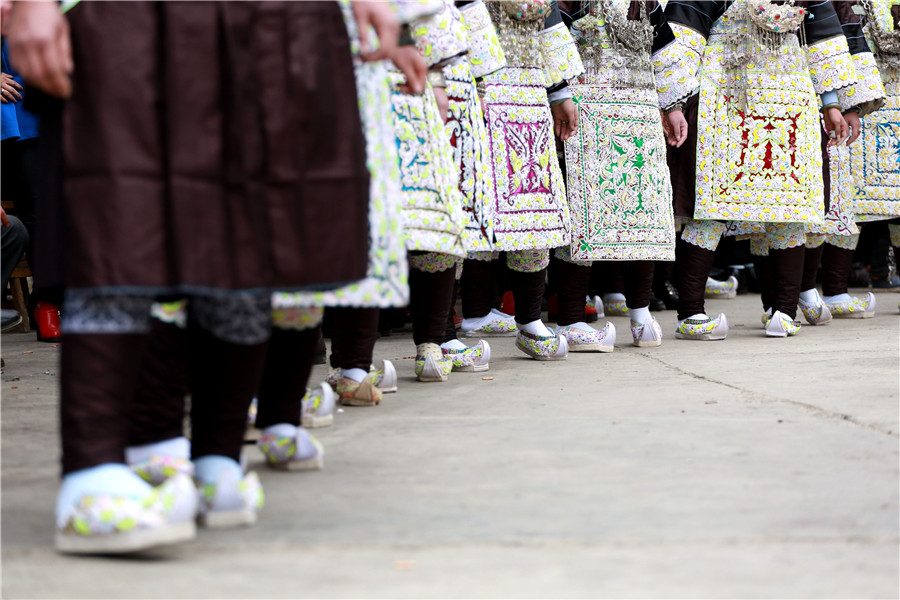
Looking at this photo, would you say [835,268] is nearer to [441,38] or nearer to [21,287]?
[441,38]

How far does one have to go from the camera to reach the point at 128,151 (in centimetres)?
172

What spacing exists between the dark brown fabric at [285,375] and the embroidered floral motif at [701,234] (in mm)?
3341

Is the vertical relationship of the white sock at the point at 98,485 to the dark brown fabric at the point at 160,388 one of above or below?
below

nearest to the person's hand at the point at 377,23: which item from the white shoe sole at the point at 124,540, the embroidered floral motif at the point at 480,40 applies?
the white shoe sole at the point at 124,540

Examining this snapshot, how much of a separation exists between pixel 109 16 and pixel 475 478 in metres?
1.18

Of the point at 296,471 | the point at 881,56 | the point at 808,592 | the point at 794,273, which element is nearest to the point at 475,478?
the point at 296,471

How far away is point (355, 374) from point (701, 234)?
2494 millimetres

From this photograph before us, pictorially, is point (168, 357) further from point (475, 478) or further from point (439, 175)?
point (439, 175)

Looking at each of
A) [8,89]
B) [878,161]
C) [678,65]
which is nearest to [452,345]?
[678,65]

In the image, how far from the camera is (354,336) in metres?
3.35

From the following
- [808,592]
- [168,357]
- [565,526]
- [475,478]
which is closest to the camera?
[808,592]

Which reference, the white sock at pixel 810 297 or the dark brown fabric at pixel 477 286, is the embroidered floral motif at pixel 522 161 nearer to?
the dark brown fabric at pixel 477 286

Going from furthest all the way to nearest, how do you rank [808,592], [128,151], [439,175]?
[439,175]
[128,151]
[808,592]

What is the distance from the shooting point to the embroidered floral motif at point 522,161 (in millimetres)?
4387
